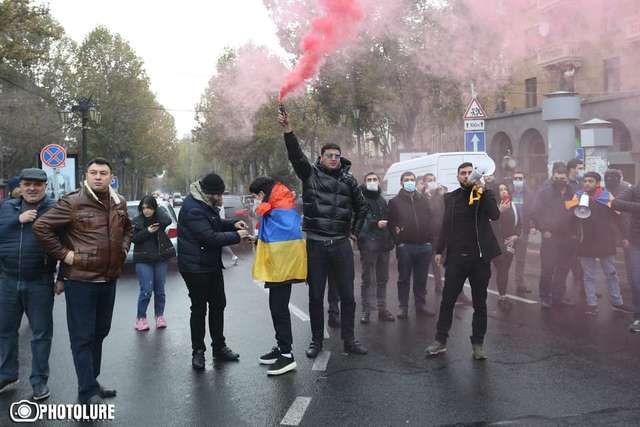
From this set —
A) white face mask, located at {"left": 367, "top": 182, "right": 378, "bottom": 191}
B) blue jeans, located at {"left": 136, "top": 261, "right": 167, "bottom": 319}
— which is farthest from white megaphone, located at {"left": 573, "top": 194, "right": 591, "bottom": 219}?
blue jeans, located at {"left": 136, "top": 261, "right": 167, "bottom": 319}

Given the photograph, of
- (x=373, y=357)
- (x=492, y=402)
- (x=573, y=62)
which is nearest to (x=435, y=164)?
(x=573, y=62)

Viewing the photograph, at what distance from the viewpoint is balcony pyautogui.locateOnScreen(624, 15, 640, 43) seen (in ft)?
42.9

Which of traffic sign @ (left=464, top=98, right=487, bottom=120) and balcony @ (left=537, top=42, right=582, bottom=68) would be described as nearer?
balcony @ (left=537, top=42, right=582, bottom=68)

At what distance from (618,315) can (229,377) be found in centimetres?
A: 515

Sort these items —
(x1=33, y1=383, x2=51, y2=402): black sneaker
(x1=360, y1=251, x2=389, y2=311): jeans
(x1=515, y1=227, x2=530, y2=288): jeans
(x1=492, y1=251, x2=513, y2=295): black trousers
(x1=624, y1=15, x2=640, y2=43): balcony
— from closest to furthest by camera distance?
(x1=33, y1=383, x2=51, y2=402): black sneaker < (x1=360, y1=251, x2=389, y2=311): jeans < (x1=492, y1=251, x2=513, y2=295): black trousers < (x1=515, y1=227, x2=530, y2=288): jeans < (x1=624, y1=15, x2=640, y2=43): balcony

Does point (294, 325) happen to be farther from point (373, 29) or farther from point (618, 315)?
point (373, 29)

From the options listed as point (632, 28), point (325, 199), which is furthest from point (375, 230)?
point (632, 28)

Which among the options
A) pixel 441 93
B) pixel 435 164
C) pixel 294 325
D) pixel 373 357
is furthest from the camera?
pixel 441 93

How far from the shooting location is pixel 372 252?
8.27 metres

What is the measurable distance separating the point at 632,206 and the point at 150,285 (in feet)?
19.5

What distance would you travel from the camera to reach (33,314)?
4.98 meters

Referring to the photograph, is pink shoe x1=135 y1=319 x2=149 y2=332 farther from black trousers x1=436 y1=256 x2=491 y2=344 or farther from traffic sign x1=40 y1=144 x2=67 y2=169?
traffic sign x1=40 y1=144 x2=67 y2=169

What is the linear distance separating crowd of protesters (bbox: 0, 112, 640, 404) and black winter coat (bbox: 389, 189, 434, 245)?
16 mm

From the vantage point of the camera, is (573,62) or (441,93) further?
(441,93)
